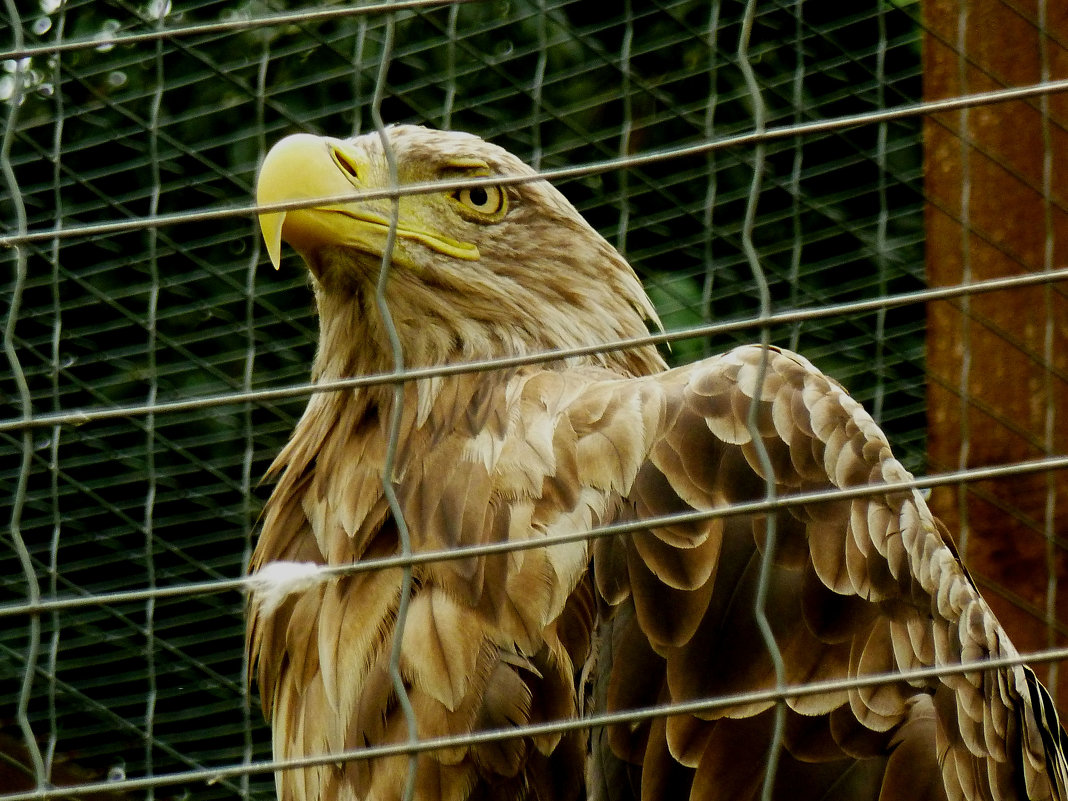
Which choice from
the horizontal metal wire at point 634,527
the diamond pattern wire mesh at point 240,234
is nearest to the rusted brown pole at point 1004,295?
the diamond pattern wire mesh at point 240,234

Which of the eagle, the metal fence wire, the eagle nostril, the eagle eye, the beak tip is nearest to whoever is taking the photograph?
the eagle

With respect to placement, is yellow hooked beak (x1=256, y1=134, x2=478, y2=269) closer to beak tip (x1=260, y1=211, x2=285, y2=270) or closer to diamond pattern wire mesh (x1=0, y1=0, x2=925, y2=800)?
beak tip (x1=260, y1=211, x2=285, y2=270)

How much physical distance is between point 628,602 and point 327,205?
630 millimetres

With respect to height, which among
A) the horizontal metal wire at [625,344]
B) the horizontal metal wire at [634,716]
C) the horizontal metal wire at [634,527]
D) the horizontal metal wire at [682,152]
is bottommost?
the horizontal metal wire at [634,716]

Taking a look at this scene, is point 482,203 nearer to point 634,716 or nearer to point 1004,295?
point 1004,295

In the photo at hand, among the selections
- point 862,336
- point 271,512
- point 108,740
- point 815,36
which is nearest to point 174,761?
point 108,740

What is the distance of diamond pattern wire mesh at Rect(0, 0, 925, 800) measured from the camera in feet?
10.5

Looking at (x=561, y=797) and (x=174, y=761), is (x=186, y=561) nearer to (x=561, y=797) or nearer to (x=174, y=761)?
(x=174, y=761)

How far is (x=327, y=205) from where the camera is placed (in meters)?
1.83

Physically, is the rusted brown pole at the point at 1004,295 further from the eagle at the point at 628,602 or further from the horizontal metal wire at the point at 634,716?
the horizontal metal wire at the point at 634,716

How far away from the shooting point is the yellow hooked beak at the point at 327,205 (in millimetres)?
1957

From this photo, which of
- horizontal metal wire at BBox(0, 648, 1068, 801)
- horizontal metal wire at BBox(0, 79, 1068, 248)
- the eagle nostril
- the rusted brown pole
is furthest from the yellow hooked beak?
the rusted brown pole

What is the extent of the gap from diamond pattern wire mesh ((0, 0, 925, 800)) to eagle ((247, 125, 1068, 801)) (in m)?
1.13

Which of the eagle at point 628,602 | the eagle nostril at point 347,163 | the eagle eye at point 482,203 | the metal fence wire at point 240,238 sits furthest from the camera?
the metal fence wire at point 240,238
